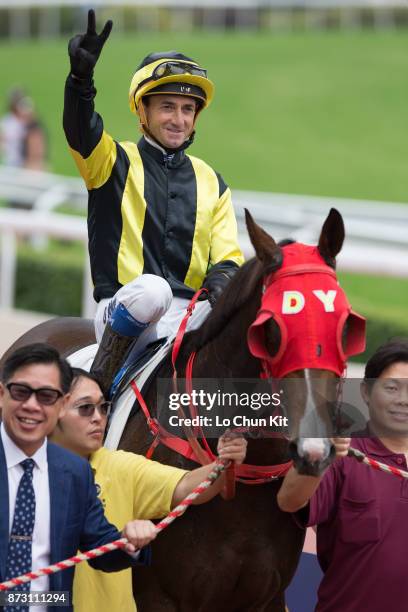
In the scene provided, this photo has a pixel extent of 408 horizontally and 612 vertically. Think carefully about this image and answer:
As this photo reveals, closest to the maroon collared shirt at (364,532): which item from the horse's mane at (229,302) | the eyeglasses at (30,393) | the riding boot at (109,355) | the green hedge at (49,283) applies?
the horse's mane at (229,302)

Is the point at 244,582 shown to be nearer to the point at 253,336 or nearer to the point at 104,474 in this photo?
the point at 104,474

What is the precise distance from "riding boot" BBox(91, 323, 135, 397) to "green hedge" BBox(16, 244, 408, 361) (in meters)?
7.51

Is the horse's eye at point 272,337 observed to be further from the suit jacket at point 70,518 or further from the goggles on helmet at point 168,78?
the goggles on helmet at point 168,78

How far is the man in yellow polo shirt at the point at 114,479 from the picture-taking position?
12.0 feet

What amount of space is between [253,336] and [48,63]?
30.5 m

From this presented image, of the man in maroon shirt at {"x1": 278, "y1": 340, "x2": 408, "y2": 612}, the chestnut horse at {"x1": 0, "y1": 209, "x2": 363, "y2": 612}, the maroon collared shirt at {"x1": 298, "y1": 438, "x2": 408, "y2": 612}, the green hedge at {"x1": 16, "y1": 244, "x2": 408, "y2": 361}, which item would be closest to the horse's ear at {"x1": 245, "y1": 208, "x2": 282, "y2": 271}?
the chestnut horse at {"x1": 0, "y1": 209, "x2": 363, "y2": 612}

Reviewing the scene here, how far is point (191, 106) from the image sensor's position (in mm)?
4727

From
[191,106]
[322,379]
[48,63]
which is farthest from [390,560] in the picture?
[48,63]

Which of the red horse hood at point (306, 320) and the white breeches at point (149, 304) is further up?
the white breeches at point (149, 304)

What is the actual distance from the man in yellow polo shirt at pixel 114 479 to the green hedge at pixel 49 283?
26.1 ft

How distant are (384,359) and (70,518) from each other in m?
1.25

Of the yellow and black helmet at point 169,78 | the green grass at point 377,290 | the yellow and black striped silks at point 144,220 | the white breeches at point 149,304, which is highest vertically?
the green grass at point 377,290

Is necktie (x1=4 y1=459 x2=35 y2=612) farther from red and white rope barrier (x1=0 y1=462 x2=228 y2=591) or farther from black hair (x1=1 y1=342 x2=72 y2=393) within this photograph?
black hair (x1=1 y1=342 x2=72 y2=393)

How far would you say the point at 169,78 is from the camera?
181 inches
